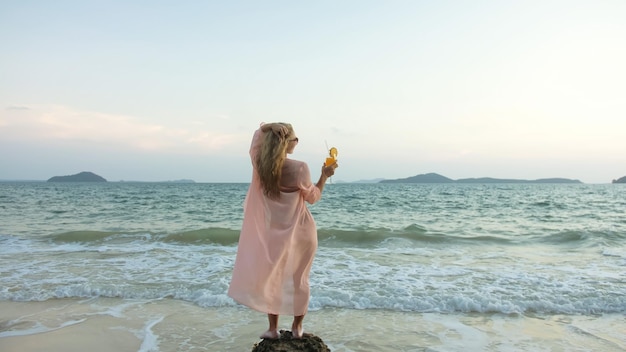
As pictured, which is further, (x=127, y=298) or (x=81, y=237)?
(x=81, y=237)

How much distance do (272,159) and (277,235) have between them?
2.16 feet

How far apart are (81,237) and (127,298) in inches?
318

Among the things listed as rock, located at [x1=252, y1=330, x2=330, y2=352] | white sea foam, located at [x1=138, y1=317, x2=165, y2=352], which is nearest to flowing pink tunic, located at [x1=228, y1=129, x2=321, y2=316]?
rock, located at [x1=252, y1=330, x2=330, y2=352]

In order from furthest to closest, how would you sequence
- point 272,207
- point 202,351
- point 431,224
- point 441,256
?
point 431,224 → point 441,256 → point 202,351 → point 272,207

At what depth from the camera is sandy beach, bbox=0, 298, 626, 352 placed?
5.30m

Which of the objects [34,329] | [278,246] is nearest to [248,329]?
[278,246]

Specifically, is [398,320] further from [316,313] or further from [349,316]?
[316,313]

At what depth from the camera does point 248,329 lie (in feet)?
19.3

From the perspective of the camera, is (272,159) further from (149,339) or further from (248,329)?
(149,339)

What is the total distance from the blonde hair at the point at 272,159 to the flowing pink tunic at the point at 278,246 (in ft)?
0.26

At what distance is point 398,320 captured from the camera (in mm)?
6281

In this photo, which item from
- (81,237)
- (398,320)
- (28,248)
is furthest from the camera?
(81,237)

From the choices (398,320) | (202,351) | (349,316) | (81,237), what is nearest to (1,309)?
(202,351)

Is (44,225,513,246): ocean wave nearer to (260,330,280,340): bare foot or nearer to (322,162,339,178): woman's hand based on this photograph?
(260,330,280,340): bare foot
